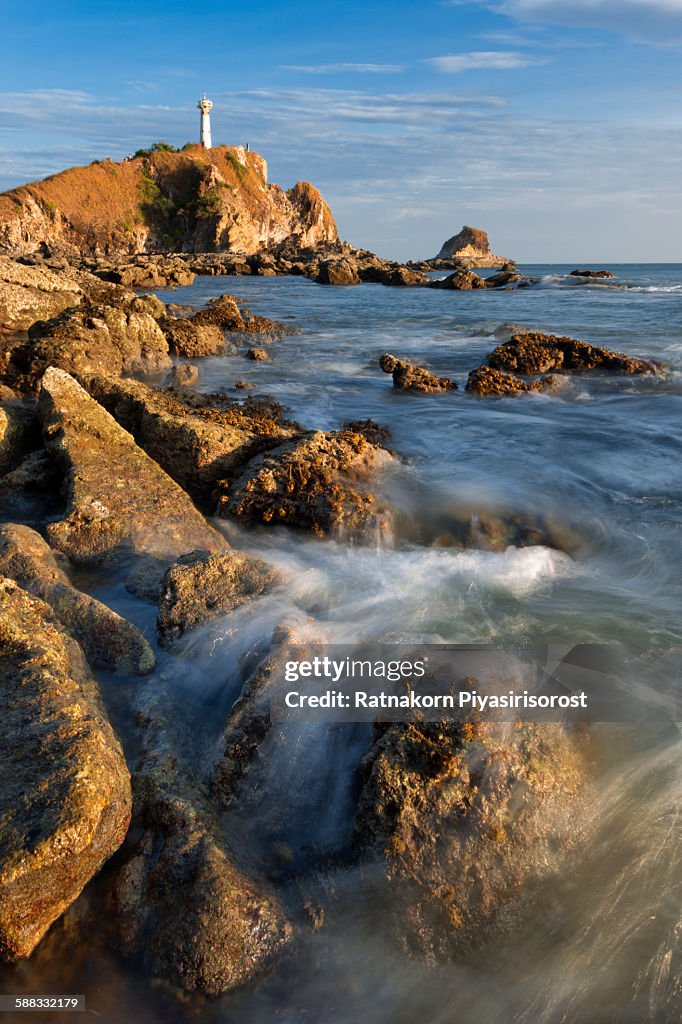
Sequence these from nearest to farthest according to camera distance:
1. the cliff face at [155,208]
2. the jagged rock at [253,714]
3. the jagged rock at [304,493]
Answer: the jagged rock at [253,714] < the jagged rock at [304,493] < the cliff face at [155,208]

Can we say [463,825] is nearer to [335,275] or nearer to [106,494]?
[106,494]

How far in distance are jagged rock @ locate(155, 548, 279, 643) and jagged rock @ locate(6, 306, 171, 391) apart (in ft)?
18.2

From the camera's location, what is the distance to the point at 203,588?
4.02 m

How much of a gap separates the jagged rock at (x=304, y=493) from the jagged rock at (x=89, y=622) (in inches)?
83.2

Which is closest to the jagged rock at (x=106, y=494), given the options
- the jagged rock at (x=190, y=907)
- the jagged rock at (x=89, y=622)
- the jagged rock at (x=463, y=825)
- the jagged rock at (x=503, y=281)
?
the jagged rock at (x=89, y=622)

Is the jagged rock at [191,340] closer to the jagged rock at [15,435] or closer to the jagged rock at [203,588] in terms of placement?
the jagged rock at [15,435]

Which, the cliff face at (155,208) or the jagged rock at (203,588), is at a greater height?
the cliff face at (155,208)

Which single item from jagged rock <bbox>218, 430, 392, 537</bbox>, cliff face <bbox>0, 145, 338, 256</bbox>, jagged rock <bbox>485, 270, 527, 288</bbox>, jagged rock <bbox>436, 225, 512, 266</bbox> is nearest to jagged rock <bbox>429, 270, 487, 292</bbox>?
jagged rock <bbox>485, 270, 527, 288</bbox>


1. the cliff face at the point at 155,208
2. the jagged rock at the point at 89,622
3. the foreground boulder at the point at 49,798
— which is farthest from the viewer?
the cliff face at the point at 155,208

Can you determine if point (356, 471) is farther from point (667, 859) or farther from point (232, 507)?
point (667, 859)

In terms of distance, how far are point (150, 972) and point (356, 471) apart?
16.3 ft

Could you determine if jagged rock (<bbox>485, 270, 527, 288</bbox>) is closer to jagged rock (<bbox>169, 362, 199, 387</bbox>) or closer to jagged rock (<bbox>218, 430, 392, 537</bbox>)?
jagged rock (<bbox>169, 362, 199, 387</bbox>)

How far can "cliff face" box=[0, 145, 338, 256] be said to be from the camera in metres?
68.6

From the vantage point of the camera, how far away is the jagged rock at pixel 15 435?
6295 mm
